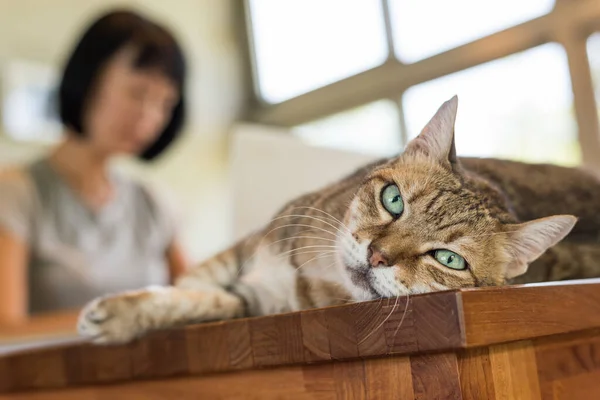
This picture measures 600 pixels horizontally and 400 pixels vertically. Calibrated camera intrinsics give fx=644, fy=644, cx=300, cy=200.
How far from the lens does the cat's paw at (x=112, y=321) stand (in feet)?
2.86

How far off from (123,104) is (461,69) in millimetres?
1552

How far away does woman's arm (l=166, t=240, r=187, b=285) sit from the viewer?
2.22 meters

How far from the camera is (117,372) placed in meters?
0.88

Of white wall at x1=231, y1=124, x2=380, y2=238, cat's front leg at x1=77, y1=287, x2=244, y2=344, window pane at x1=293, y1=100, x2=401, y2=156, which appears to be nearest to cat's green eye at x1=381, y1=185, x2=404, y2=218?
cat's front leg at x1=77, y1=287, x2=244, y2=344

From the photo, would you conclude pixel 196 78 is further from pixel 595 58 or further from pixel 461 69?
pixel 595 58

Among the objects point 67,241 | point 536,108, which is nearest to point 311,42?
point 536,108

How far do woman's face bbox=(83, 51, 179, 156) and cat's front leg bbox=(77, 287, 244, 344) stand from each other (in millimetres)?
1132

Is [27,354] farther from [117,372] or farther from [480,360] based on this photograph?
[480,360]

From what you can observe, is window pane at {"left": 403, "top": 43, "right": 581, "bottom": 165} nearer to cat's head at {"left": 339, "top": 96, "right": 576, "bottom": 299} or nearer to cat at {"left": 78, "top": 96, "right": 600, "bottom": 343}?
cat at {"left": 78, "top": 96, "right": 600, "bottom": 343}

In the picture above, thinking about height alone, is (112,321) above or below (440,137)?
below

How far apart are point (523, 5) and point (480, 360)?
7.65 feet

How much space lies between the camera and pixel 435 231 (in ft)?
2.32

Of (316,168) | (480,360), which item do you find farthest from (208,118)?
(480,360)

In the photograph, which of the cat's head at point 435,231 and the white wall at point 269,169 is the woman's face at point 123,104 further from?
the cat's head at point 435,231
